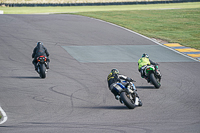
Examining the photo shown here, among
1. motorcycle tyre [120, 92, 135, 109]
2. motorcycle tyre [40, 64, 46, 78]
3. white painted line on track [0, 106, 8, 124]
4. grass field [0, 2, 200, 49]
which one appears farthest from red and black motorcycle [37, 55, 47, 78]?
grass field [0, 2, 200, 49]

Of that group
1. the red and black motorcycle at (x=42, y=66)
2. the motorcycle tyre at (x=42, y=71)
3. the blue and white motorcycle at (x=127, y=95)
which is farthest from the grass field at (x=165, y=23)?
the blue and white motorcycle at (x=127, y=95)

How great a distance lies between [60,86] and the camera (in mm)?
→ 16000

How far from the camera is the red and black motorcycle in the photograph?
17422mm

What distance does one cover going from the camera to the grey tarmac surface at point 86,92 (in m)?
10.5

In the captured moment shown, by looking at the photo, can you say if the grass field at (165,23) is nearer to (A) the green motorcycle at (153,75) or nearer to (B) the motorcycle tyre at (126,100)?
(A) the green motorcycle at (153,75)

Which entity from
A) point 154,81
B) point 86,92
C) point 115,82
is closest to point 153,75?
point 154,81

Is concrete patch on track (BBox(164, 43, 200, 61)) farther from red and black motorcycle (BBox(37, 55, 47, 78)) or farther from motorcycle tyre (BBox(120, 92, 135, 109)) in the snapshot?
motorcycle tyre (BBox(120, 92, 135, 109))

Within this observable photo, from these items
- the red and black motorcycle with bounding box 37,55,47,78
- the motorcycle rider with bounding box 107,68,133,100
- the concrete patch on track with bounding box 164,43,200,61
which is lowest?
the concrete patch on track with bounding box 164,43,200,61

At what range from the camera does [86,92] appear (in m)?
15.0

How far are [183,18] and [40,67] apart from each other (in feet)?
90.5

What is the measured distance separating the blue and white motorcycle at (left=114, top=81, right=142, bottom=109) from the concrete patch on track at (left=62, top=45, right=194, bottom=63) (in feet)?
31.3

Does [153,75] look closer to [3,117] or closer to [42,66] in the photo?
[42,66]

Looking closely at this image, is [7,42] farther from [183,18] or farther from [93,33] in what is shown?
[183,18]

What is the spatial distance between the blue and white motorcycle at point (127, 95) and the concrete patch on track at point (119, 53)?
9.55 metres
